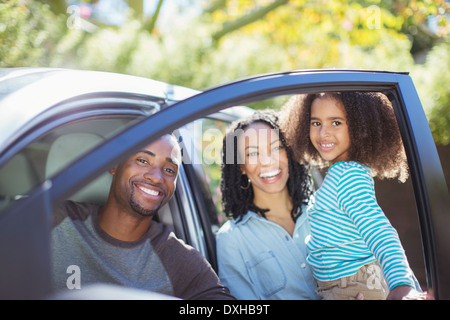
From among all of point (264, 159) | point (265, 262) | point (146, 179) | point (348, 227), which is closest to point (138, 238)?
point (146, 179)

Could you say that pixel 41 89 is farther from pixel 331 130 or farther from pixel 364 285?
pixel 364 285

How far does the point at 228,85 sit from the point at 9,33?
2588 millimetres

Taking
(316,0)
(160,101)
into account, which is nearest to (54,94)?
(160,101)

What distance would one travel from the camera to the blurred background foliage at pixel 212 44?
13.5ft

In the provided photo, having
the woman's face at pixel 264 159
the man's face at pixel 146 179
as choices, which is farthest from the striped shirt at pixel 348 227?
the man's face at pixel 146 179

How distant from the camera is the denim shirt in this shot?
233cm

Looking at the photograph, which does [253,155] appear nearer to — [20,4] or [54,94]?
[54,94]

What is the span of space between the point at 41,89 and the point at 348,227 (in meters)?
1.39

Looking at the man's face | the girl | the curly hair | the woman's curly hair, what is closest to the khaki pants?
the girl

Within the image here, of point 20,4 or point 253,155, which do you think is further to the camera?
point 20,4

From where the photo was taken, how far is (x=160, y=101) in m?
2.22

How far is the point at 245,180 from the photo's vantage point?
2.83 m

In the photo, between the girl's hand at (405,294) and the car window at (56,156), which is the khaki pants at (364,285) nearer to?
the girl's hand at (405,294)

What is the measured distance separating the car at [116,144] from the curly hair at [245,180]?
0.15 meters
